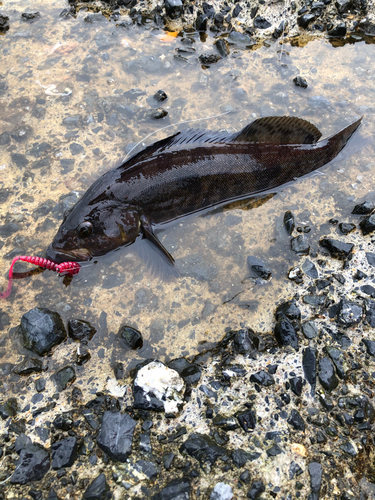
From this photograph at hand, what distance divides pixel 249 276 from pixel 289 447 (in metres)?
1.65

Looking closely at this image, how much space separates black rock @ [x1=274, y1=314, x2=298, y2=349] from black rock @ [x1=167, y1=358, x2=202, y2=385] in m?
0.82

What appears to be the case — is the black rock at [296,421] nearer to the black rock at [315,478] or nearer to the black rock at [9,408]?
the black rock at [315,478]

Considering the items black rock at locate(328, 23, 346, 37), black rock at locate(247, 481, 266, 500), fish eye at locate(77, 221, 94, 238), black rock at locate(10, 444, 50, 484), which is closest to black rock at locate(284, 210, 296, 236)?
fish eye at locate(77, 221, 94, 238)

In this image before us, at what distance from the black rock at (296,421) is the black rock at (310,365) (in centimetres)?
27

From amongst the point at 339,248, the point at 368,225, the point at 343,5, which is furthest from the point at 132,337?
the point at 343,5

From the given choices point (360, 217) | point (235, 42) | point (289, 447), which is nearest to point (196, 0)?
point (235, 42)

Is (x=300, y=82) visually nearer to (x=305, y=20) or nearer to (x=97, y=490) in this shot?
(x=305, y=20)

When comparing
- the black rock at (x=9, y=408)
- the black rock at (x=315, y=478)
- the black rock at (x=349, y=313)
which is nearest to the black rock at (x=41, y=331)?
the black rock at (x=9, y=408)

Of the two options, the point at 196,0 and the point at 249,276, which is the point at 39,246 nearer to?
the point at 249,276

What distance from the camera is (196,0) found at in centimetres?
600

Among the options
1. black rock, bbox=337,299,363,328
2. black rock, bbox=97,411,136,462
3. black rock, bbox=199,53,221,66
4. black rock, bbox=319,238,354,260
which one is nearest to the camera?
black rock, bbox=97,411,136,462

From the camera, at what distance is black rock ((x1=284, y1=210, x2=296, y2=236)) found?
13.8 ft

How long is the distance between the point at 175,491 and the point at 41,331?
1766 mm

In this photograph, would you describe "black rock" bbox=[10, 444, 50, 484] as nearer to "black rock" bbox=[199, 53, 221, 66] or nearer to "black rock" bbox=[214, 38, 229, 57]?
"black rock" bbox=[199, 53, 221, 66]
